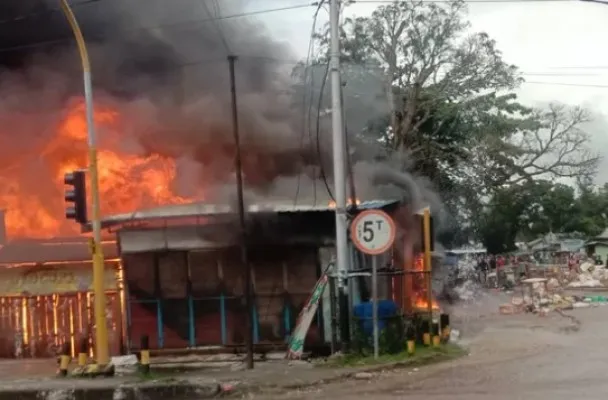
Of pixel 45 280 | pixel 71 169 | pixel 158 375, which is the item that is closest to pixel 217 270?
pixel 158 375

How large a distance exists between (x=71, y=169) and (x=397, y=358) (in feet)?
32.8

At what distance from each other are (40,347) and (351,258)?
242 inches

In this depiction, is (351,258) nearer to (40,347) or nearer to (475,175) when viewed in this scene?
(40,347)

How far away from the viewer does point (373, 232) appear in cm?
1133

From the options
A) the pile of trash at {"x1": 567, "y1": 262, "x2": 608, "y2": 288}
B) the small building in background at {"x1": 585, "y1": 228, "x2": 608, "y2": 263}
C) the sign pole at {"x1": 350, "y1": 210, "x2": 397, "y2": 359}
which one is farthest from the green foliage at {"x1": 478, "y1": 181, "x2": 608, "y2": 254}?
the sign pole at {"x1": 350, "y1": 210, "x2": 397, "y2": 359}

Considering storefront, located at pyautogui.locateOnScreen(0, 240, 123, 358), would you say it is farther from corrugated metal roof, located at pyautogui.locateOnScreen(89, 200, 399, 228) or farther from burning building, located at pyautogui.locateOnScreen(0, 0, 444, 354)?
corrugated metal roof, located at pyautogui.locateOnScreen(89, 200, 399, 228)

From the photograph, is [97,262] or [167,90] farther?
[167,90]

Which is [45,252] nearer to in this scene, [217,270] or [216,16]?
[217,270]

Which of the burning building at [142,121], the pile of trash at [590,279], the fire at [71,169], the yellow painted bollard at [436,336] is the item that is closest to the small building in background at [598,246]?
the pile of trash at [590,279]

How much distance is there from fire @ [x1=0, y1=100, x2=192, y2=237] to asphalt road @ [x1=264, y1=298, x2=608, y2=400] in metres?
7.73

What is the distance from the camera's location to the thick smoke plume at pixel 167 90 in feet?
54.7

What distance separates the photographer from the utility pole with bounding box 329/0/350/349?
1204 centimetres

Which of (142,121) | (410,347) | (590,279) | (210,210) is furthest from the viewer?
(590,279)

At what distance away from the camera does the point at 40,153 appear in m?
18.5
